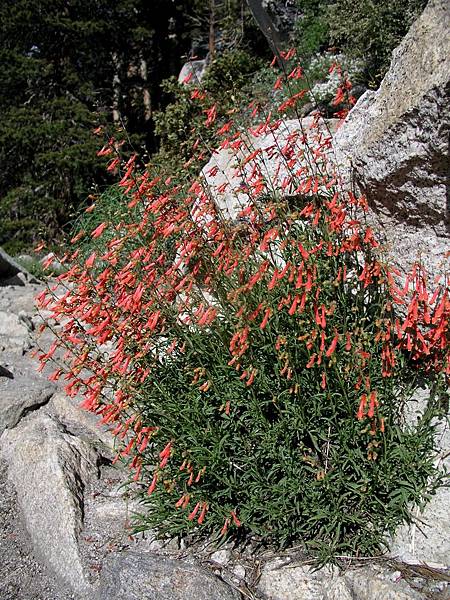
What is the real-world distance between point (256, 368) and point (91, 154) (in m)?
10.2

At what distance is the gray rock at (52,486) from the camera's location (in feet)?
11.3

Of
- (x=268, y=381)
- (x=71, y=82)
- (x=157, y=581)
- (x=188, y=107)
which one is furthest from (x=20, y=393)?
(x=71, y=82)

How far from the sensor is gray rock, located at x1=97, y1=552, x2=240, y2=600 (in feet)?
9.54

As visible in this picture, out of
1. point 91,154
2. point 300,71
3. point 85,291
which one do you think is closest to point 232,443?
point 85,291

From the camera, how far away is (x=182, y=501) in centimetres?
295

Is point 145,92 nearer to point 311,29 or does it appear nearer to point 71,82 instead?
point 71,82

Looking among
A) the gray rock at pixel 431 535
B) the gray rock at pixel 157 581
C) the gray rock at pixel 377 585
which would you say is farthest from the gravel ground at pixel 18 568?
the gray rock at pixel 431 535

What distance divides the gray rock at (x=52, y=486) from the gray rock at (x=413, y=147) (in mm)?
2217

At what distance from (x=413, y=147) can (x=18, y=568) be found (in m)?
3.01

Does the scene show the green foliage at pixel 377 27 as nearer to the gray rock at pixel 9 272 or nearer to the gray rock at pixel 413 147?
the gray rock at pixel 413 147

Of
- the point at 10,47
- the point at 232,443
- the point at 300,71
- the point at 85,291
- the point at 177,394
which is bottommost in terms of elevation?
the point at 232,443

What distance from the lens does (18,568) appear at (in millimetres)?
3508

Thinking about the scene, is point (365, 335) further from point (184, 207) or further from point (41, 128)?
point (41, 128)

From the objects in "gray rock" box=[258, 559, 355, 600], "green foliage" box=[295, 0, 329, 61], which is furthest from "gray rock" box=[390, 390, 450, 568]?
"green foliage" box=[295, 0, 329, 61]
